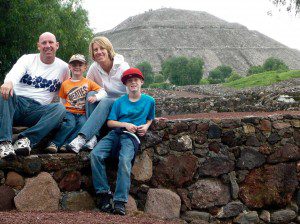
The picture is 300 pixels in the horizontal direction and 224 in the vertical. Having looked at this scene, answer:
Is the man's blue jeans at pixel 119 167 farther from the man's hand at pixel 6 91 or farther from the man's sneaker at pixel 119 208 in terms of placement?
the man's hand at pixel 6 91

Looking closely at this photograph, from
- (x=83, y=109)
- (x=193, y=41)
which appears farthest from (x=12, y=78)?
(x=193, y=41)

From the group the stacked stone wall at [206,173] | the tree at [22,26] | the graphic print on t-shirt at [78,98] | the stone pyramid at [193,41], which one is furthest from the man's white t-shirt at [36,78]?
the stone pyramid at [193,41]

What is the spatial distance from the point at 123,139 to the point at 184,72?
36.5m

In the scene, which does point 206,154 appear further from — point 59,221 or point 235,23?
point 235,23

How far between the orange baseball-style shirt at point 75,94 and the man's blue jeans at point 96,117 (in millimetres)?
143

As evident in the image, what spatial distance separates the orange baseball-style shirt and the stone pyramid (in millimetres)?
59966

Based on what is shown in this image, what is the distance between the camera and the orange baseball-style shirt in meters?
5.15

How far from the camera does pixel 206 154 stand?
5.23 metres

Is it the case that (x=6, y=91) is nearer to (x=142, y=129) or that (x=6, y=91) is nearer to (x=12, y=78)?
(x=12, y=78)

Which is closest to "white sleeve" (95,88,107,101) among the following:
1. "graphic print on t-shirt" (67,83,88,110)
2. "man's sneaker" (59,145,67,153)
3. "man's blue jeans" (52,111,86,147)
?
"graphic print on t-shirt" (67,83,88,110)

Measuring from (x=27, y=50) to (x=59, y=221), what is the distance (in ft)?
40.2

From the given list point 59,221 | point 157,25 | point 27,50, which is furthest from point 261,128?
point 157,25

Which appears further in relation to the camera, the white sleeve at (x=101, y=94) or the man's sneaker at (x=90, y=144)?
the white sleeve at (x=101, y=94)

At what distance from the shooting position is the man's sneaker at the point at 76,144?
15.2 ft
